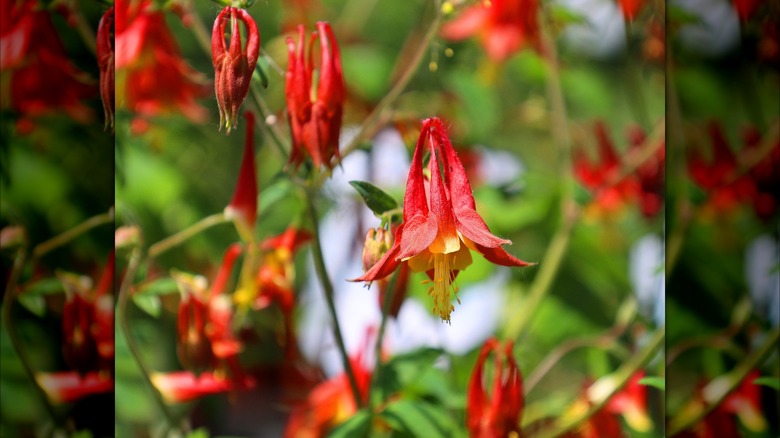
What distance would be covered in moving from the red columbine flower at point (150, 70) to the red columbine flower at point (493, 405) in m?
0.37

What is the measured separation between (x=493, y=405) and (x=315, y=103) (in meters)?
0.35

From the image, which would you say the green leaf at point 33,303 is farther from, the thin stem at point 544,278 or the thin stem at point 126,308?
the thin stem at point 544,278

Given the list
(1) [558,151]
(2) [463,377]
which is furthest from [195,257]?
(1) [558,151]

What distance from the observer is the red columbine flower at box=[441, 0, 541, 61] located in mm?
950

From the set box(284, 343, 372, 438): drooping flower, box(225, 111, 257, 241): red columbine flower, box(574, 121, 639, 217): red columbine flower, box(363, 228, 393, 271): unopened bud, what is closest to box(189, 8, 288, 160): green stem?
box(225, 111, 257, 241): red columbine flower

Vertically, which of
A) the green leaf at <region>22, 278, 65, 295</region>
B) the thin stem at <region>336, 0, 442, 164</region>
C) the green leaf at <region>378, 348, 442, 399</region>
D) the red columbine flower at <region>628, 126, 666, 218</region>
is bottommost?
the green leaf at <region>378, 348, 442, 399</region>

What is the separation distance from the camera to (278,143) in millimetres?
869

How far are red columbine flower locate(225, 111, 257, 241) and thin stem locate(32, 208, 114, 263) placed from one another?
13cm

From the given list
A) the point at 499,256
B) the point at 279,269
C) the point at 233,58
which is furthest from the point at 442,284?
the point at 233,58

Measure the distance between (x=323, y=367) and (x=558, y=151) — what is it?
347 millimetres

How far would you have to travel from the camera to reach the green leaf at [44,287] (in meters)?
0.89

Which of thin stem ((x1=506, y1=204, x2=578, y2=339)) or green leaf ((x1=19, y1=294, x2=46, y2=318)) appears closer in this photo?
green leaf ((x1=19, y1=294, x2=46, y2=318))

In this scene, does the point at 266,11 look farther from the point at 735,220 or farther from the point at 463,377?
the point at 735,220

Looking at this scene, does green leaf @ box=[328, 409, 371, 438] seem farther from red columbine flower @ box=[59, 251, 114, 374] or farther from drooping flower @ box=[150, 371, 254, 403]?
red columbine flower @ box=[59, 251, 114, 374]
